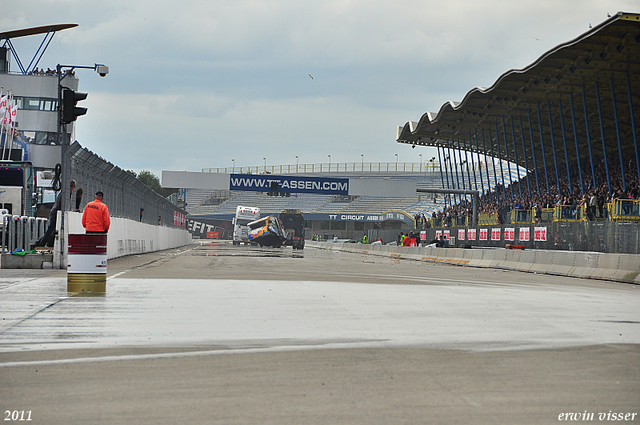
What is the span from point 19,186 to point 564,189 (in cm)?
3472

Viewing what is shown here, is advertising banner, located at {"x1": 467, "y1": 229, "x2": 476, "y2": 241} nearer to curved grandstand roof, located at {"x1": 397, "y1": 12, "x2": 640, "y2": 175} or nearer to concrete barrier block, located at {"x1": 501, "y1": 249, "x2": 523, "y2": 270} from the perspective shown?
curved grandstand roof, located at {"x1": 397, "y1": 12, "x2": 640, "y2": 175}

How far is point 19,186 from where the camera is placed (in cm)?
2617

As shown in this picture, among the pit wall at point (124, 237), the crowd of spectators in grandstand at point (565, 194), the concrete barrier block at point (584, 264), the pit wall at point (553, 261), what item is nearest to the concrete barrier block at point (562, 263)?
the pit wall at point (553, 261)

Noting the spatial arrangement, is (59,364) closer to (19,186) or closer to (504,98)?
(19,186)

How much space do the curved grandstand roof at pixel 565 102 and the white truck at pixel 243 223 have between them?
64.8 ft

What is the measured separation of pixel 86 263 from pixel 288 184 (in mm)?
49763

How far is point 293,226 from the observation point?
2719 inches

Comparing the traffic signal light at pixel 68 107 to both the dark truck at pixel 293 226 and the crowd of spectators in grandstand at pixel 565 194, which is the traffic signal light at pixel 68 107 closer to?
the crowd of spectators in grandstand at pixel 565 194

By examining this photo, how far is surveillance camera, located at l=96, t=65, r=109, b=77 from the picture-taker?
30934 mm

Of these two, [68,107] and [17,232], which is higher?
[68,107]

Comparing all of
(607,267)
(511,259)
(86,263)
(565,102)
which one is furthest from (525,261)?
(565,102)

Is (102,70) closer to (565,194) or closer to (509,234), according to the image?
(509,234)

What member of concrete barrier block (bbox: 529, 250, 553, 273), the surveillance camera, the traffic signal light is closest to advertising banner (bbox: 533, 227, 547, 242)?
concrete barrier block (bbox: 529, 250, 553, 273)

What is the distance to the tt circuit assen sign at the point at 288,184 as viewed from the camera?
197 ft
